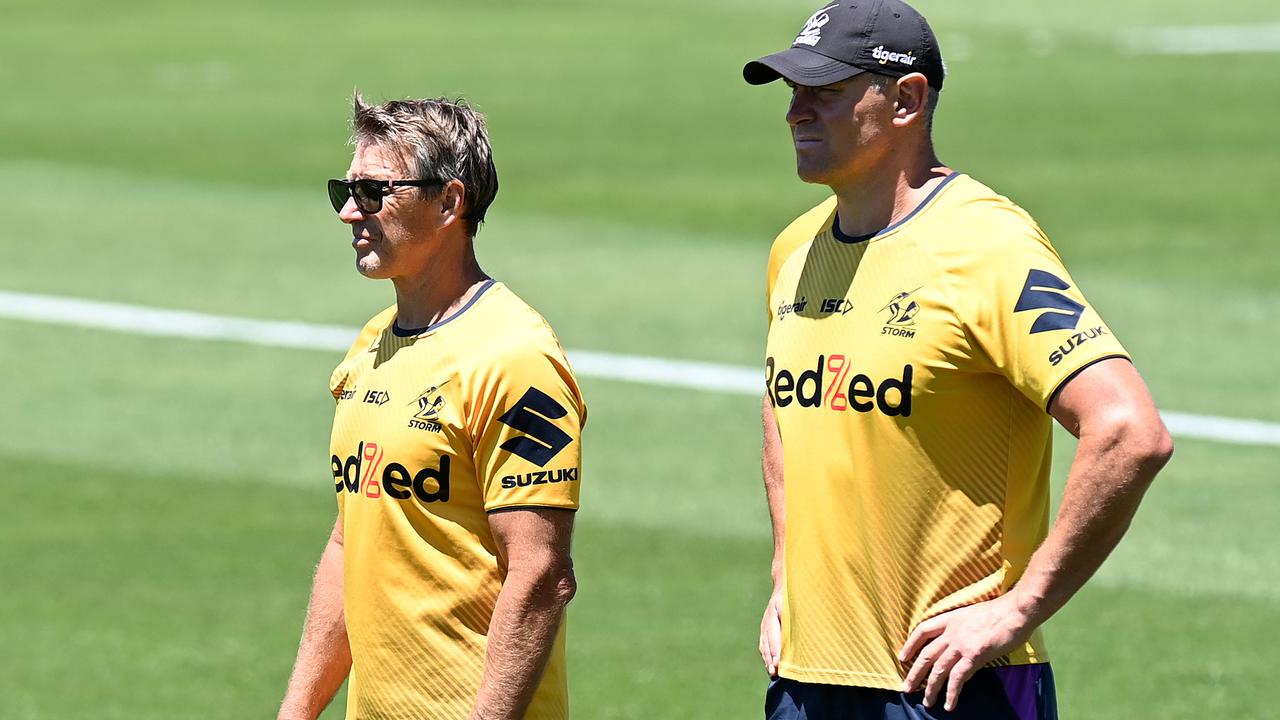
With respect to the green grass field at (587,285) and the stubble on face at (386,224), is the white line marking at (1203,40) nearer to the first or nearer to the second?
the green grass field at (587,285)

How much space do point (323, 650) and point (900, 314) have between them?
173cm

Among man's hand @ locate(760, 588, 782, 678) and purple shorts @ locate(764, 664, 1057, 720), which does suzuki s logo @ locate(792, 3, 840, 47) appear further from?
purple shorts @ locate(764, 664, 1057, 720)

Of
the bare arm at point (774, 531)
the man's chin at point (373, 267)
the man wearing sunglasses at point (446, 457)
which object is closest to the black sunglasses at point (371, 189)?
the man wearing sunglasses at point (446, 457)

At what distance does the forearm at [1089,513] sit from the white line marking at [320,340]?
27.2 ft

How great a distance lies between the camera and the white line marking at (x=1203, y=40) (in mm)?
29344

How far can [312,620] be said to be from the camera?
5.59m

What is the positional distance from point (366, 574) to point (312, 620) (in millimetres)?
439

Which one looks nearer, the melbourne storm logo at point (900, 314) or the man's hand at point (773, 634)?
the melbourne storm logo at point (900, 314)

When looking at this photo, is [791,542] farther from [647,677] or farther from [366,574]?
[647,677]

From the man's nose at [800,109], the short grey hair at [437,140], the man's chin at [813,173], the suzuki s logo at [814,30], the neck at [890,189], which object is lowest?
the neck at [890,189]

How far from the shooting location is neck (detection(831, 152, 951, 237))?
522cm

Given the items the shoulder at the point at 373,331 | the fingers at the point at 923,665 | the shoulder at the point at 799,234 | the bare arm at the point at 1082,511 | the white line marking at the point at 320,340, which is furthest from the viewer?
the white line marking at the point at 320,340

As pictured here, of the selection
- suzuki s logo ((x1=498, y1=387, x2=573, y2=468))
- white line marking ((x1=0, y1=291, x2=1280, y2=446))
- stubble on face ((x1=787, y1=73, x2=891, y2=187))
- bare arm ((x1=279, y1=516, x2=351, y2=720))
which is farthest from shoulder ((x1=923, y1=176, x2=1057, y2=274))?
white line marking ((x1=0, y1=291, x2=1280, y2=446))

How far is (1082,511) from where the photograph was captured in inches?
188
